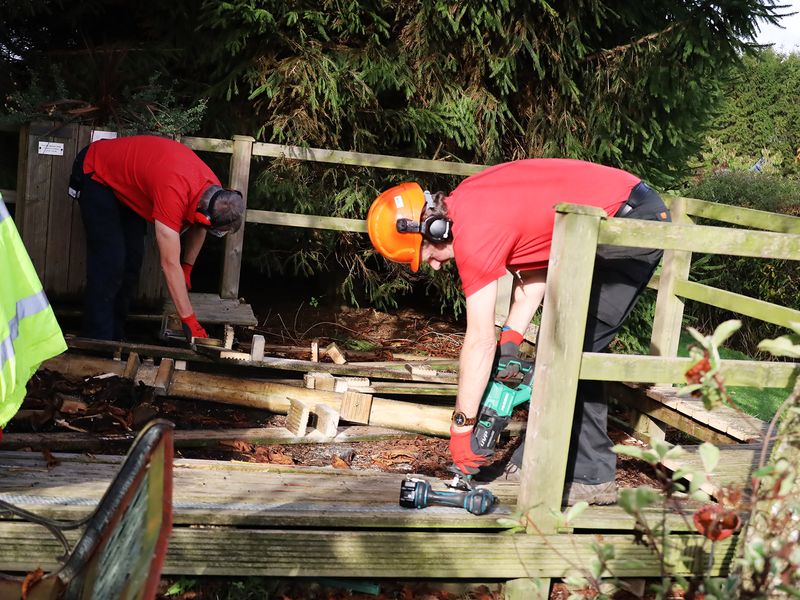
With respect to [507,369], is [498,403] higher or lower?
lower

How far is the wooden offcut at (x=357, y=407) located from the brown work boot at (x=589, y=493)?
5.11 ft

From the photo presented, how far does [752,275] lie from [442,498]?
8391 millimetres

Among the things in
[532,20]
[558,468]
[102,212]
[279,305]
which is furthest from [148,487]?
[279,305]

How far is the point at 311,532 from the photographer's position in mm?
3658

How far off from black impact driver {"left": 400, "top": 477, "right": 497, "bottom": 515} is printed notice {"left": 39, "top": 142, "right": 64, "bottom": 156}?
4.37 metres

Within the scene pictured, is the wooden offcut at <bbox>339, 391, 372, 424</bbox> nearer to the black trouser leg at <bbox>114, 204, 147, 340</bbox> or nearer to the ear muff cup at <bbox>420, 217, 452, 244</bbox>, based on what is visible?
the ear muff cup at <bbox>420, 217, 452, 244</bbox>

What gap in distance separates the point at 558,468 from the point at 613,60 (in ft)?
18.4

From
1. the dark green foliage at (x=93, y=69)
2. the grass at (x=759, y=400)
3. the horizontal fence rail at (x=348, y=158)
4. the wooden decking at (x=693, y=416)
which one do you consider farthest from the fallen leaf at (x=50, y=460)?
the grass at (x=759, y=400)

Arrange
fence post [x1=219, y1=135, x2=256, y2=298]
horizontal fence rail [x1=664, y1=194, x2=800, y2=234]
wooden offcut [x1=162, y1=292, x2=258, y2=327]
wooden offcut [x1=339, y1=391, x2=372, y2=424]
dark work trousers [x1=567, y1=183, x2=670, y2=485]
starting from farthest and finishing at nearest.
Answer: fence post [x1=219, y1=135, x2=256, y2=298]
wooden offcut [x1=162, y1=292, x2=258, y2=327]
wooden offcut [x1=339, y1=391, x2=372, y2=424]
horizontal fence rail [x1=664, y1=194, x2=800, y2=234]
dark work trousers [x1=567, y1=183, x2=670, y2=485]

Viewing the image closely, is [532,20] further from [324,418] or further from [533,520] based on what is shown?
[533,520]

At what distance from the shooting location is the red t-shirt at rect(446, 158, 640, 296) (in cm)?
387

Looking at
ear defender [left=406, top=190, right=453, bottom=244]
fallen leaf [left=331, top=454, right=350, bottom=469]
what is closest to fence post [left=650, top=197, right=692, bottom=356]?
fallen leaf [left=331, top=454, right=350, bottom=469]

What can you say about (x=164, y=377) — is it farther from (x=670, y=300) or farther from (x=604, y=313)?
(x=670, y=300)

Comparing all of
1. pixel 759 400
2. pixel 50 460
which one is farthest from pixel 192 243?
pixel 759 400
